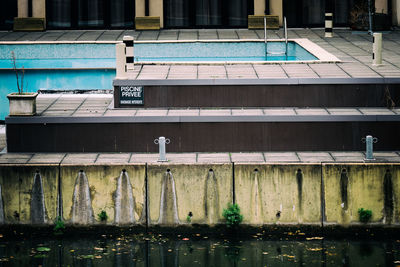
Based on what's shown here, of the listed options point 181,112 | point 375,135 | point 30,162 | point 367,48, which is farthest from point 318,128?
point 367,48

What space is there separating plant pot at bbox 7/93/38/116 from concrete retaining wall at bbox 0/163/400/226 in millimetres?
1555

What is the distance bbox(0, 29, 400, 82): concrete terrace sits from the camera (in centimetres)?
1717

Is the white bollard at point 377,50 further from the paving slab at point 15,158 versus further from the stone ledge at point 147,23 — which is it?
the stone ledge at point 147,23

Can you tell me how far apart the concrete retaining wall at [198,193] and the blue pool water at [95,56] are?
7.88 m

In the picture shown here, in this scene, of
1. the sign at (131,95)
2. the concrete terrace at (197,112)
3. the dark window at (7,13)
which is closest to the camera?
the concrete terrace at (197,112)

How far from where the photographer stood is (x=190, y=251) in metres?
13.9

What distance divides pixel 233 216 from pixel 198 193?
0.71 m

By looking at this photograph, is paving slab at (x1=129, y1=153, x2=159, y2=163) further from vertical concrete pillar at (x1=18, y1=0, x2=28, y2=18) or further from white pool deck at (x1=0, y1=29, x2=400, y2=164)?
vertical concrete pillar at (x1=18, y1=0, x2=28, y2=18)

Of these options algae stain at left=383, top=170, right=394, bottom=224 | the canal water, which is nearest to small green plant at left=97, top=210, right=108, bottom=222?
the canal water

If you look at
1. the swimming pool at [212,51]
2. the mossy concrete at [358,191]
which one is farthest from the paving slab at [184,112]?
the swimming pool at [212,51]

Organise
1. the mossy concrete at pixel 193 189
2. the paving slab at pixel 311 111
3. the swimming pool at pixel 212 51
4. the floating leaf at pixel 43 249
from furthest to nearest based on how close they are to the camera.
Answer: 1. the swimming pool at pixel 212 51
2. the paving slab at pixel 311 111
3. the mossy concrete at pixel 193 189
4. the floating leaf at pixel 43 249

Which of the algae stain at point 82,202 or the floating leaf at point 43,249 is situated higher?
the algae stain at point 82,202

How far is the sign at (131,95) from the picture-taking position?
16.5m

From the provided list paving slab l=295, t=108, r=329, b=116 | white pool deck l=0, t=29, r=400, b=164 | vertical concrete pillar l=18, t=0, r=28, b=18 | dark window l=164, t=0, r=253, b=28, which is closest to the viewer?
white pool deck l=0, t=29, r=400, b=164
